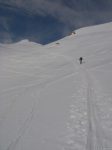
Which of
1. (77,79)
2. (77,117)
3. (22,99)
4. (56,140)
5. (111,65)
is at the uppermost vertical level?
(111,65)

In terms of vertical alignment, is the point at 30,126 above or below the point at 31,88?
below

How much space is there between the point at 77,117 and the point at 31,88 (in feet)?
27.6

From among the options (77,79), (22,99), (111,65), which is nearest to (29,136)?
(22,99)

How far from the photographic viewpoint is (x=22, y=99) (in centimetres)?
1778

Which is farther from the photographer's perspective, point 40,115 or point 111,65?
point 111,65

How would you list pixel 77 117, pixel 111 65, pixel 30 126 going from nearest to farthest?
pixel 30 126, pixel 77 117, pixel 111 65

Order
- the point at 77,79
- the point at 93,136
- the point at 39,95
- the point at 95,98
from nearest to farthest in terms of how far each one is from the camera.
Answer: the point at 93,136, the point at 95,98, the point at 39,95, the point at 77,79

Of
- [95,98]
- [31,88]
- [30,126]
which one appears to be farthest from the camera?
[31,88]

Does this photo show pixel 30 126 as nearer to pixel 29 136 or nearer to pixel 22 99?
pixel 29 136

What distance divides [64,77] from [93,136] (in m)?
14.7

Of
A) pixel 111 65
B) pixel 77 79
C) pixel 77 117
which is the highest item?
pixel 111 65

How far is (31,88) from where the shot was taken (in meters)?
21.3

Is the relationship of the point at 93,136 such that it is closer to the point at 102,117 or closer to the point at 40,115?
the point at 102,117

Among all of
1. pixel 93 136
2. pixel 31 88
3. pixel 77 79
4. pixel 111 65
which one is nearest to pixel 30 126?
pixel 93 136
